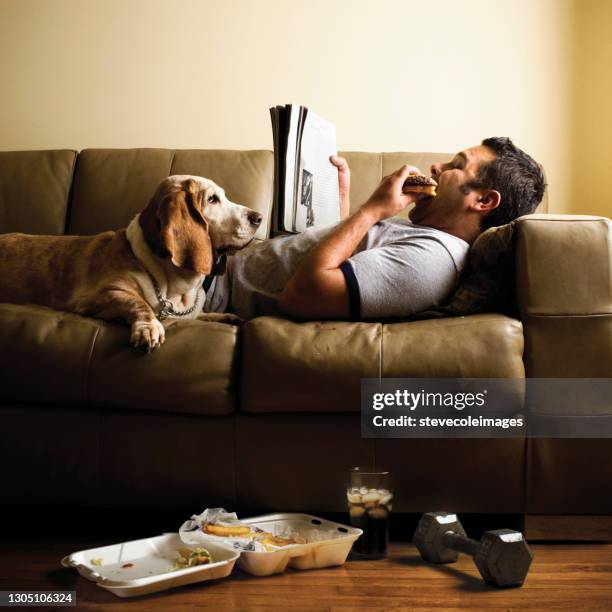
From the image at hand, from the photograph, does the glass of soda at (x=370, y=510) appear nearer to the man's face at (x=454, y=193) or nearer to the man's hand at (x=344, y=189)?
the man's face at (x=454, y=193)

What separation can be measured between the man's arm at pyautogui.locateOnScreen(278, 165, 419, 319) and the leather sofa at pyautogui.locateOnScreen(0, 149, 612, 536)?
7 cm

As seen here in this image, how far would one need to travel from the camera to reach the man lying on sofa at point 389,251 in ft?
5.88

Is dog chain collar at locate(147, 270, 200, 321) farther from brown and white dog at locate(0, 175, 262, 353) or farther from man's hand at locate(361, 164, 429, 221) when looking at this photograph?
man's hand at locate(361, 164, 429, 221)

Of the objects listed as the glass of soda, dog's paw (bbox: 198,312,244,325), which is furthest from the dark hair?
the glass of soda

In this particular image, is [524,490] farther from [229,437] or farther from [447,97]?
[447,97]

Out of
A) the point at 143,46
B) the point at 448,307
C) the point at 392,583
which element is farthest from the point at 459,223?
the point at 143,46

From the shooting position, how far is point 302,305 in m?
1.81

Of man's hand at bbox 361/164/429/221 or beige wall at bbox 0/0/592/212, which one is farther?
beige wall at bbox 0/0/592/212

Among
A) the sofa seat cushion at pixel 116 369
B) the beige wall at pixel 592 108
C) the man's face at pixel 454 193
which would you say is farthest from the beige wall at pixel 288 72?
the sofa seat cushion at pixel 116 369

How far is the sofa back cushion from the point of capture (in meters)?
2.68

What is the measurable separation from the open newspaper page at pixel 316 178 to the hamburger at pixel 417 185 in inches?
12.1

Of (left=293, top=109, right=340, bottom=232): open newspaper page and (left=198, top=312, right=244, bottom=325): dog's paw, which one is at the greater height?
(left=293, top=109, right=340, bottom=232): open newspaper page

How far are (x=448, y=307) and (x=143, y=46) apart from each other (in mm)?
1947

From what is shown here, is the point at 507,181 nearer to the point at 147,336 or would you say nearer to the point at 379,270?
the point at 379,270
